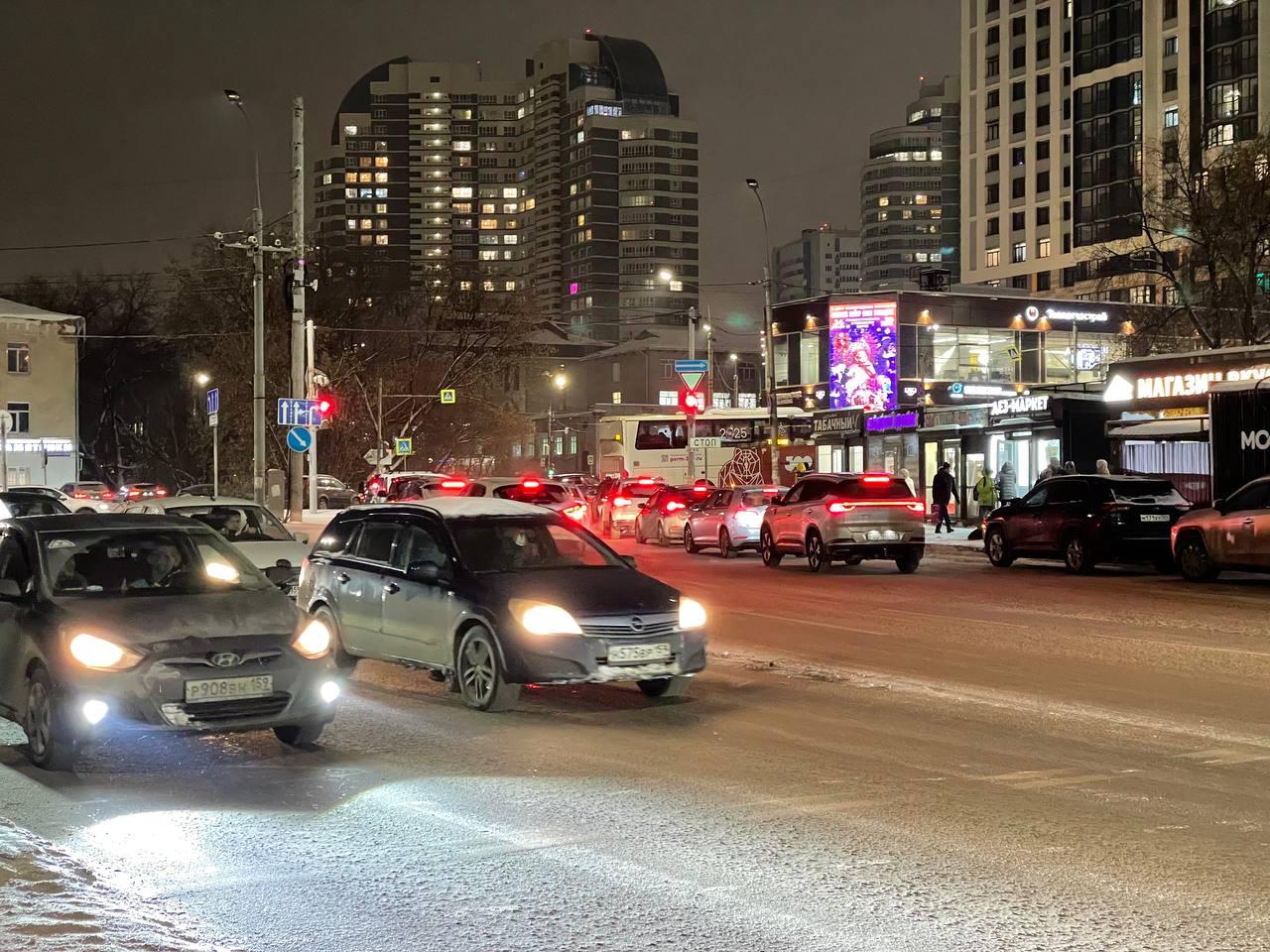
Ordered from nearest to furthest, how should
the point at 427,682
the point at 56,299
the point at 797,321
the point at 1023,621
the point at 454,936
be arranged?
the point at 454,936 < the point at 427,682 < the point at 1023,621 < the point at 797,321 < the point at 56,299

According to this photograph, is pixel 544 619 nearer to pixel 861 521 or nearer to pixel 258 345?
pixel 861 521

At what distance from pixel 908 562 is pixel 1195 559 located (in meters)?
5.15

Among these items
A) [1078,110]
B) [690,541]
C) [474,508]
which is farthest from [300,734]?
[1078,110]

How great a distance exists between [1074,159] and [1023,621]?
108119 millimetres

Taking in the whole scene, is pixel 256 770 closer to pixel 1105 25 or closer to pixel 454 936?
pixel 454 936

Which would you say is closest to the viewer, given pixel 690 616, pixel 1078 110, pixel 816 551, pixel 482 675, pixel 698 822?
pixel 698 822

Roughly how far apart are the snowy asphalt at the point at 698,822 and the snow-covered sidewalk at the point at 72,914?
0.02 metres

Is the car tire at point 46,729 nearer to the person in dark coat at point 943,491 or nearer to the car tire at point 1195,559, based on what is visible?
the car tire at point 1195,559

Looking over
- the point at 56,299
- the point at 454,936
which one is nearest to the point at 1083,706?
the point at 454,936

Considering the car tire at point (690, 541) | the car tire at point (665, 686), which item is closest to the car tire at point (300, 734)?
the car tire at point (665, 686)

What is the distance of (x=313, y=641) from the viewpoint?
9.09m

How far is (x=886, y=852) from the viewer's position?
6.53m

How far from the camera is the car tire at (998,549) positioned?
2720 cm

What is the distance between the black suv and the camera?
966 inches
